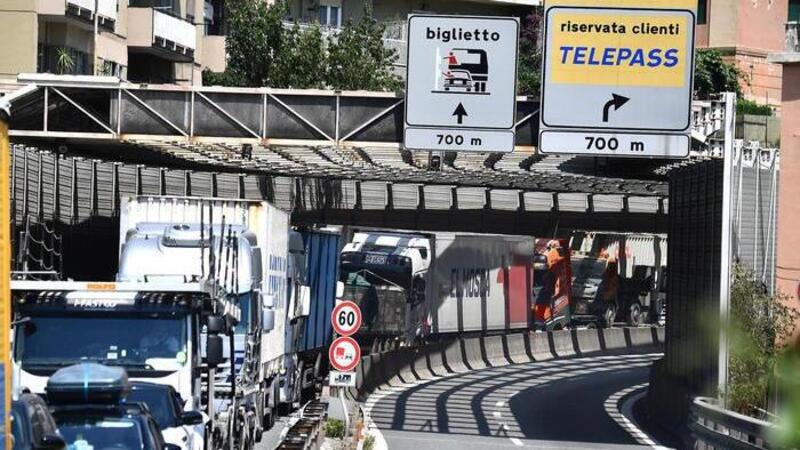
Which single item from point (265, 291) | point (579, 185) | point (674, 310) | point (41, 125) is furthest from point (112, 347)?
point (579, 185)

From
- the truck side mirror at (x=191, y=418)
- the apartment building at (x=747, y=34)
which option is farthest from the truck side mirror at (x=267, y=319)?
the apartment building at (x=747, y=34)

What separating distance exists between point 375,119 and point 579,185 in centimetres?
1400

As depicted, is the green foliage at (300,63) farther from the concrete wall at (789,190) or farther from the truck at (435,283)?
the concrete wall at (789,190)

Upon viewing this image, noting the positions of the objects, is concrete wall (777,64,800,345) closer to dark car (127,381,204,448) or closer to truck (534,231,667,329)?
dark car (127,381,204,448)

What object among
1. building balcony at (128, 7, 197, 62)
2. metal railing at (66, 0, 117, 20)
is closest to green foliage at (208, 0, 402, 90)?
building balcony at (128, 7, 197, 62)

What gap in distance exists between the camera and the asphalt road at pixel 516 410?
96.2ft

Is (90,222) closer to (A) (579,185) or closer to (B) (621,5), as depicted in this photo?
(A) (579,185)

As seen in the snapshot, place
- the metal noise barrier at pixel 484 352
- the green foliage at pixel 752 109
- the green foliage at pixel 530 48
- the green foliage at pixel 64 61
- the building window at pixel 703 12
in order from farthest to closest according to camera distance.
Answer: the green foliage at pixel 530 48 → the building window at pixel 703 12 → the green foliage at pixel 752 109 → the green foliage at pixel 64 61 → the metal noise barrier at pixel 484 352

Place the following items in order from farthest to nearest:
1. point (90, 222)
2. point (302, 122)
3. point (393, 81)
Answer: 1. point (393, 81)
2. point (90, 222)
3. point (302, 122)

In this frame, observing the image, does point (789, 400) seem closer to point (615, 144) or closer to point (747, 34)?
point (615, 144)

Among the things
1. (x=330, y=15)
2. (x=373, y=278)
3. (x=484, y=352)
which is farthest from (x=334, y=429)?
(x=330, y=15)

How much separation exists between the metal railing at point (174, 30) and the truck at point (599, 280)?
16.0 meters

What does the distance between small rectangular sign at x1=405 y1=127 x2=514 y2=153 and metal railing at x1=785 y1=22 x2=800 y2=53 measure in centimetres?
928

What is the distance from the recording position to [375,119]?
27828 millimetres
